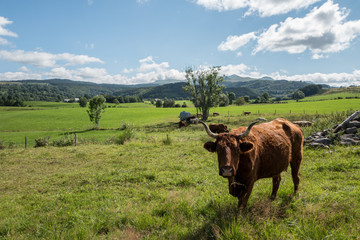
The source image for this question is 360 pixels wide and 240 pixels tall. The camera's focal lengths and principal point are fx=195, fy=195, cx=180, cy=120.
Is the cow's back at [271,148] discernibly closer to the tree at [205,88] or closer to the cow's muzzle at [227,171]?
the cow's muzzle at [227,171]

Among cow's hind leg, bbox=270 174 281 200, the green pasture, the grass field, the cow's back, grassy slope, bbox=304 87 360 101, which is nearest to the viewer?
the grass field

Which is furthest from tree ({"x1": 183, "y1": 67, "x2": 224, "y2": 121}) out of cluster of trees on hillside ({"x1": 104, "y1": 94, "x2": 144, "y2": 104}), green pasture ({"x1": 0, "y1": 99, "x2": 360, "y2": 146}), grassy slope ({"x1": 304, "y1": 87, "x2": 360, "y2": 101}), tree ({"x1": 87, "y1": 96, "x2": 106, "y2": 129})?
cluster of trees on hillside ({"x1": 104, "y1": 94, "x2": 144, "y2": 104})

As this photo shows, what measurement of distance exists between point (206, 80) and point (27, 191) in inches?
1706

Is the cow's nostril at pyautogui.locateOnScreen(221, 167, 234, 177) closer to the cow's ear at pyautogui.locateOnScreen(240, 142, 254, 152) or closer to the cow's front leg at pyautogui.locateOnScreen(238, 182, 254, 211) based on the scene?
the cow's ear at pyautogui.locateOnScreen(240, 142, 254, 152)

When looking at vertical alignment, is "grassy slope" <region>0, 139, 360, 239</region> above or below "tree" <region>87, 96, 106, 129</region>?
below

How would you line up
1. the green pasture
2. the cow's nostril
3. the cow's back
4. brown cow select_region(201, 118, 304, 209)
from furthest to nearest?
the green pasture, the cow's back, brown cow select_region(201, 118, 304, 209), the cow's nostril

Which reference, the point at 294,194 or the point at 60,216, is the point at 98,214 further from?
the point at 294,194

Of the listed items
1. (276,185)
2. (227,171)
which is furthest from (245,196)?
(276,185)

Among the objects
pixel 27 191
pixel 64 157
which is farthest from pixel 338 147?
pixel 64 157

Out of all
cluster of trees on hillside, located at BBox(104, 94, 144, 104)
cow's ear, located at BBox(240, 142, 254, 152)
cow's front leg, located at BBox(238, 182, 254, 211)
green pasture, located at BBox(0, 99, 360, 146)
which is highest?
cluster of trees on hillside, located at BBox(104, 94, 144, 104)

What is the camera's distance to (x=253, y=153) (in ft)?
Answer: 15.2

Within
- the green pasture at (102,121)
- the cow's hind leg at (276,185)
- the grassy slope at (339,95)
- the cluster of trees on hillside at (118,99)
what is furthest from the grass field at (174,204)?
the cluster of trees on hillside at (118,99)

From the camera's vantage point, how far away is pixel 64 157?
49.9 feet

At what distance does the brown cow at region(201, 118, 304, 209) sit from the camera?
4.14 metres
